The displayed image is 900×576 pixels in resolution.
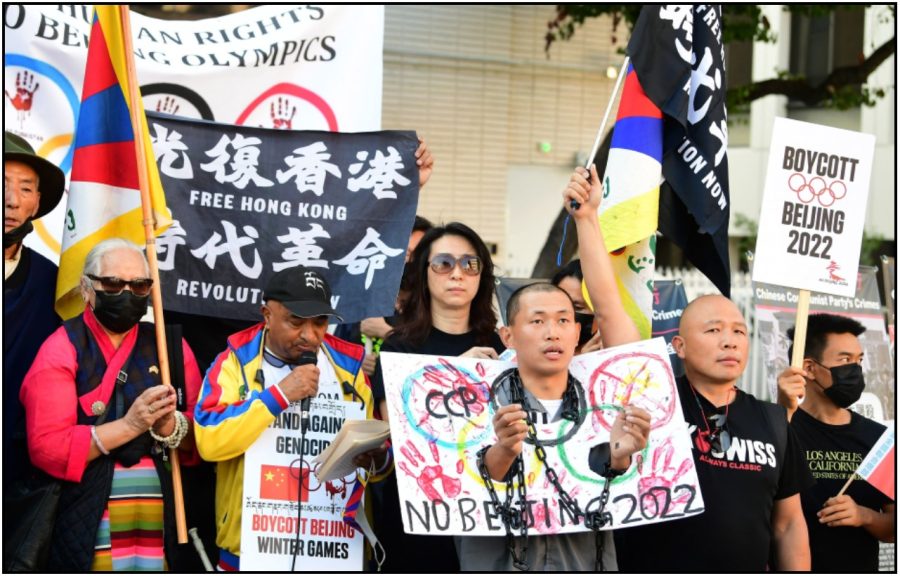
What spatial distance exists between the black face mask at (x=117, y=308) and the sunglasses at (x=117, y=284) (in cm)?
1

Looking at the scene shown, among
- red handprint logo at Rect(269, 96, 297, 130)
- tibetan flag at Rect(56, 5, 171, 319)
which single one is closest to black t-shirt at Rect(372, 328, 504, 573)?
tibetan flag at Rect(56, 5, 171, 319)

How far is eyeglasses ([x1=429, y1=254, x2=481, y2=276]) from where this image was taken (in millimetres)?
5480

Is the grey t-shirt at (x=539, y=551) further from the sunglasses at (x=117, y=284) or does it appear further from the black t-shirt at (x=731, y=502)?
the sunglasses at (x=117, y=284)

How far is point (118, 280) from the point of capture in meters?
4.82

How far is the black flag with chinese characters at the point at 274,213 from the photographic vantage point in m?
5.82

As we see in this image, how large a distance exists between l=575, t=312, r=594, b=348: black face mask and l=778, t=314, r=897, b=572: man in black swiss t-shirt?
34.2 inches

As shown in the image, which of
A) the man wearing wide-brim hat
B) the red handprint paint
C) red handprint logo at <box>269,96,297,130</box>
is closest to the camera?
the red handprint paint

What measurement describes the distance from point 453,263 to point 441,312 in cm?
22

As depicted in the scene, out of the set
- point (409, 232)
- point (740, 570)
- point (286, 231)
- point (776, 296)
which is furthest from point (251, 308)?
point (776, 296)

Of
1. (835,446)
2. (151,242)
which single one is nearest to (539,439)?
(151,242)

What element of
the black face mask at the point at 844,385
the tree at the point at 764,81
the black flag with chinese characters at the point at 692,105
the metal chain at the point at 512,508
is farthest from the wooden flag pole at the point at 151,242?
the tree at the point at 764,81

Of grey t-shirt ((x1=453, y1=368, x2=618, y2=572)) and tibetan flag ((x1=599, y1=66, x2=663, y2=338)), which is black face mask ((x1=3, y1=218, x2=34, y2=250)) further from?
tibetan flag ((x1=599, y1=66, x2=663, y2=338))

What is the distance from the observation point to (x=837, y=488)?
560cm

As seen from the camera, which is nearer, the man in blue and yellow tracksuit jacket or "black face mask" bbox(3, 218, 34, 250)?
the man in blue and yellow tracksuit jacket
